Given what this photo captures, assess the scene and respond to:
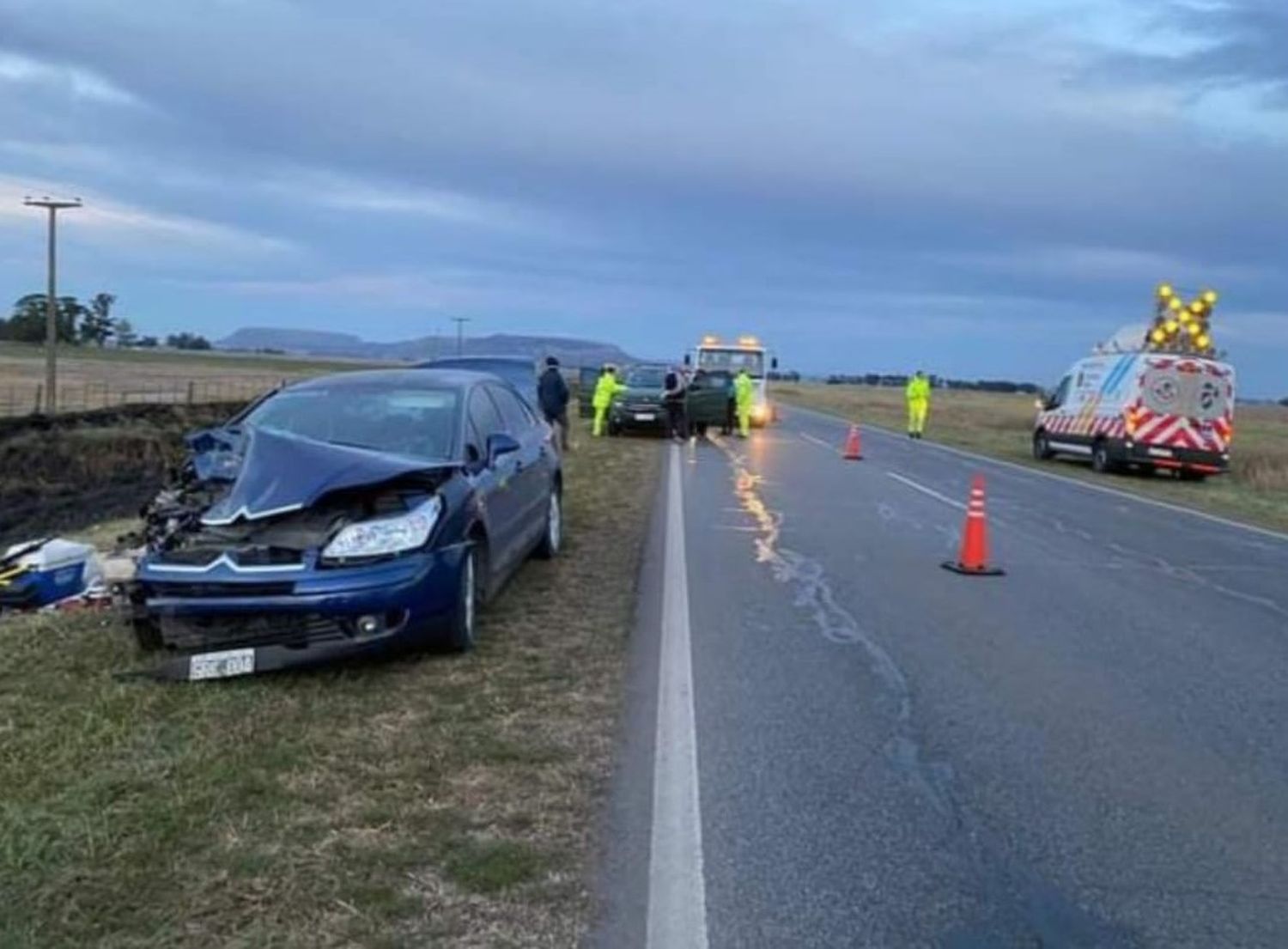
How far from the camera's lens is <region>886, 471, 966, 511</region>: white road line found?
1750cm

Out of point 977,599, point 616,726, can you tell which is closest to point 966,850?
point 616,726

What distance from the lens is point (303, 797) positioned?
16.0 feet

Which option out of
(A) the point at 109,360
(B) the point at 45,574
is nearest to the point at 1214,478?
(B) the point at 45,574

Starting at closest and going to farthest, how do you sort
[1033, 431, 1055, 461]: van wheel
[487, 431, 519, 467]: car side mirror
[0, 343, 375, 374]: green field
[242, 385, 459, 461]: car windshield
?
[242, 385, 459, 461]: car windshield → [487, 431, 519, 467]: car side mirror → [1033, 431, 1055, 461]: van wheel → [0, 343, 375, 374]: green field

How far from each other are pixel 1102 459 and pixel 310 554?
23.1 meters

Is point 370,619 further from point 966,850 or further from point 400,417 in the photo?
point 966,850

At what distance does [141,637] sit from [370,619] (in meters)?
1.37

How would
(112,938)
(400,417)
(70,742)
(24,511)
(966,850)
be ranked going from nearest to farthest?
(112,938)
(966,850)
(70,742)
(400,417)
(24,511)

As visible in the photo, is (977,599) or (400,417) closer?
(400,417)

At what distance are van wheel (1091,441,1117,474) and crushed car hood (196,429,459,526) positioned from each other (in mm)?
21725

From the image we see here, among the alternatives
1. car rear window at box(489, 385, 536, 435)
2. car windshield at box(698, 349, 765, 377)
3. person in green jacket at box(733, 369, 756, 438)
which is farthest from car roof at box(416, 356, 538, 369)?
car windshield at box(698, 349, 765, 377)

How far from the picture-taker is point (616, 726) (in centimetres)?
604

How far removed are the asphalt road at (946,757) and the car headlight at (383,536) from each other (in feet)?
4.62

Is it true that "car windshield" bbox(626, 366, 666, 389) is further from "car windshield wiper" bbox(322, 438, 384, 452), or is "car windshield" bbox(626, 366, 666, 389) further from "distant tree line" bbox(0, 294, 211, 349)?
"distant tree line" bbox(0, 294, 211, 349)
